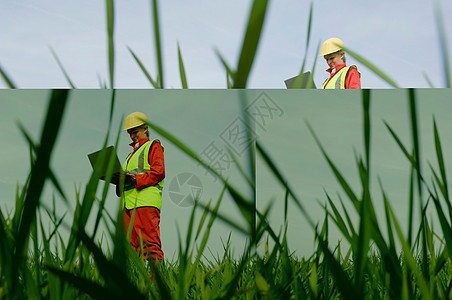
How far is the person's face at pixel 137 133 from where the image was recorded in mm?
2016

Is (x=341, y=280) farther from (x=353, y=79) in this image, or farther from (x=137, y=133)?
(x=353, y=79)

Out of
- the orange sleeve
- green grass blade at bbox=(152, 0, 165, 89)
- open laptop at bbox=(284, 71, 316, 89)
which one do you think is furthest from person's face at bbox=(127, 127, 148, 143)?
green grass blade at bbox=(152, 0, 165, 89)

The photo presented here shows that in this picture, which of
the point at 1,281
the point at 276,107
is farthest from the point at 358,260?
the point at 276,107

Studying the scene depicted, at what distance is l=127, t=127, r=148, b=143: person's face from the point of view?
2016 millimetres

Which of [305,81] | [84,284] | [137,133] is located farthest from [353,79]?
[84,284]

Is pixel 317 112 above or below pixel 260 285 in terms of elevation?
above

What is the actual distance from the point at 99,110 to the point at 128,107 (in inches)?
4.9

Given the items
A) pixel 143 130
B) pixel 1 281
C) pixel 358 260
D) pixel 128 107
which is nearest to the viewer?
pixel 358 260

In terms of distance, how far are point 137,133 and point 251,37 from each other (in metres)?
1.95

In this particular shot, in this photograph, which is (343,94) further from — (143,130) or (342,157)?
(143,130)

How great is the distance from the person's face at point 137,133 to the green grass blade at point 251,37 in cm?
178

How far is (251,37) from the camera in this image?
0.22 metres

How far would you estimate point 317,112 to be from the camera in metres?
2.08

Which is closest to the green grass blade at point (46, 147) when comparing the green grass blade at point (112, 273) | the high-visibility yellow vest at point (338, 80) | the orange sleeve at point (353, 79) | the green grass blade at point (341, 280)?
the green grass blade at point (112, 273)
